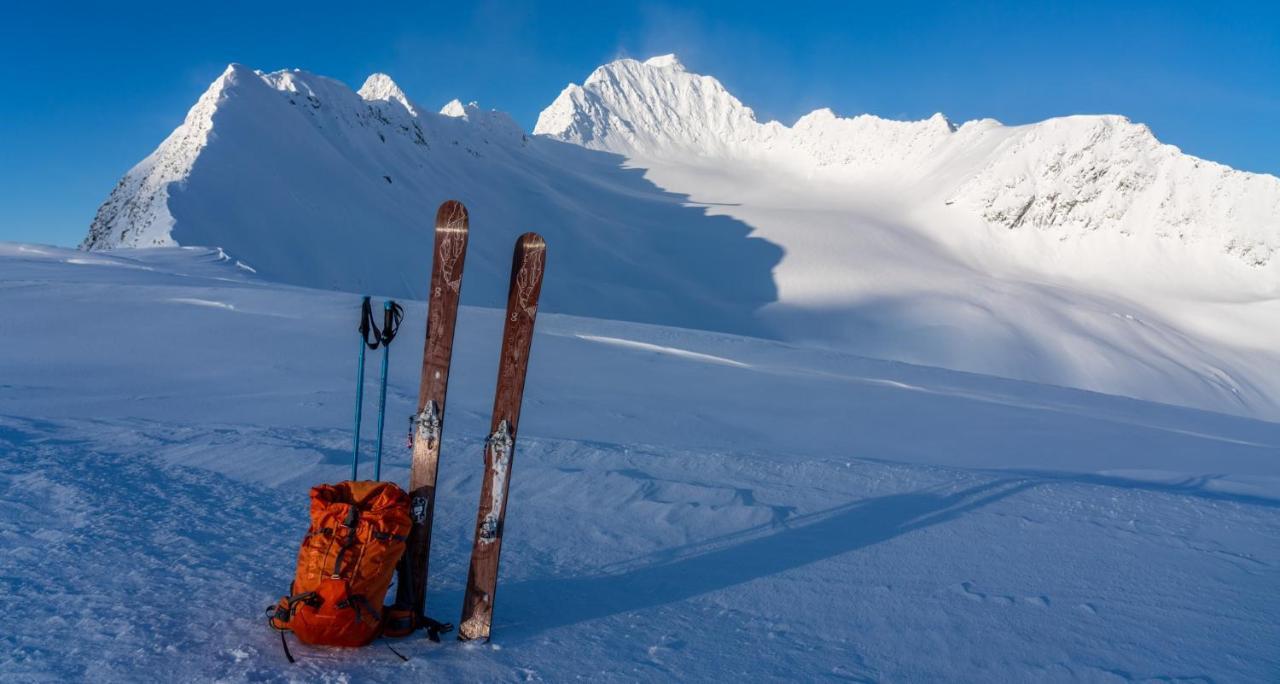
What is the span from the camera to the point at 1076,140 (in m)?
93.9

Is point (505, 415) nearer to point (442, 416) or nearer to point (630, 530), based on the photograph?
point (442, 416)

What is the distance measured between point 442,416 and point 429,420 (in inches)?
2.8

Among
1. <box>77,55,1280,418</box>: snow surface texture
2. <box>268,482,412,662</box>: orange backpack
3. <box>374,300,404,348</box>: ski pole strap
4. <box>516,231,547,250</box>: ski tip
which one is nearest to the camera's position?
<box>268,482,412,662</box>: orange backpack

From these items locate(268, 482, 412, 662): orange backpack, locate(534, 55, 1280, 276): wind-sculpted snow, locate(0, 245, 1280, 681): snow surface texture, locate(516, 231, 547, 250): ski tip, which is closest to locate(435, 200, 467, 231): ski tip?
locate(516, 231, 547, 250): ski tip

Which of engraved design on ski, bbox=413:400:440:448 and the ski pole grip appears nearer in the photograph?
engraved design on ski, bbox=413:400:440:448

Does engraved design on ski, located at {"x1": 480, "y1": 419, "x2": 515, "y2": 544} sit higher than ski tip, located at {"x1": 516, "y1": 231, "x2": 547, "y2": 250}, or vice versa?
ski tip, located at {"x1": 516, "y1": 231, "x2": 547, "y2": 250}

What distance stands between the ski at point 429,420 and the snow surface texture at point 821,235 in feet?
100

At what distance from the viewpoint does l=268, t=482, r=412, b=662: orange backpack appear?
3.34 m

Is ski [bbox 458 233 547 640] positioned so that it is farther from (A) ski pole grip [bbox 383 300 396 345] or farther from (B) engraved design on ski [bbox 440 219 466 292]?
(A) ski pole grip [bbox 383 300 396 345]

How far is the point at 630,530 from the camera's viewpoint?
17.6 ft

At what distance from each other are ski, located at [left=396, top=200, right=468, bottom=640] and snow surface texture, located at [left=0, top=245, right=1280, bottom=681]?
29 centimetres

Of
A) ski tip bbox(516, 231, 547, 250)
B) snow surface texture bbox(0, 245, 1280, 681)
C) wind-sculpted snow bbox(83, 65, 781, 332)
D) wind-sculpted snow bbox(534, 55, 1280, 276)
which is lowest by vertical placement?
snow surface texture bbox(0, 245, 1280, 681)

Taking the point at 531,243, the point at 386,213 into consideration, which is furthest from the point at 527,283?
the point at 386,213

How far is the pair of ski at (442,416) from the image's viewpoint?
374cm
